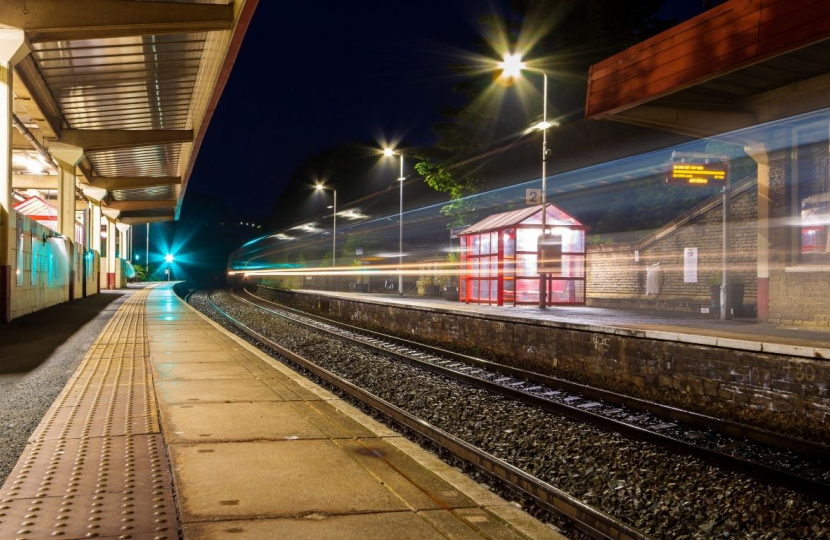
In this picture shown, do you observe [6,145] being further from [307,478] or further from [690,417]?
[690,417]

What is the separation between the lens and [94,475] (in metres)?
4.72

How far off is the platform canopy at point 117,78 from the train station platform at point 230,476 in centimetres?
999

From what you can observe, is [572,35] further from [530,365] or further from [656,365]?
[656,365]

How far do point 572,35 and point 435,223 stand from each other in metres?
14.3

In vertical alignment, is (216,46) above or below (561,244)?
above

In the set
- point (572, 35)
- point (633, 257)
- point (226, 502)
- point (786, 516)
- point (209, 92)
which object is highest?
point (572, 35)

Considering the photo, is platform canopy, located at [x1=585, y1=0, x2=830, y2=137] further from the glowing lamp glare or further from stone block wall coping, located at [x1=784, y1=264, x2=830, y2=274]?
the glowing lamp glare

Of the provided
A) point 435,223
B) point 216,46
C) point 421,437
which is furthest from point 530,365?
point 435,223

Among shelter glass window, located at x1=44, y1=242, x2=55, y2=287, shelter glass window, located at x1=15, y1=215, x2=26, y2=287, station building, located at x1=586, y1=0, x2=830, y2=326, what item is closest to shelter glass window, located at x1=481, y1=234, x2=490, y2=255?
station building, located at x1=586, y1=0, x2=830, y2=326

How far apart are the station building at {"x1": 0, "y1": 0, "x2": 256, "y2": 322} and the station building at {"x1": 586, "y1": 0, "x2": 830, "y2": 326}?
8005 mm

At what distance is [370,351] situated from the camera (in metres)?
14.8

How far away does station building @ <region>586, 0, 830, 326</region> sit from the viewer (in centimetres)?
1186

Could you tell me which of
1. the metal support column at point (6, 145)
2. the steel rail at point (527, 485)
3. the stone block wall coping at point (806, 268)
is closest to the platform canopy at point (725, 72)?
the stone block wall coping at point (806, 268)

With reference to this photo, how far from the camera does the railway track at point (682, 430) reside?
6.00m
